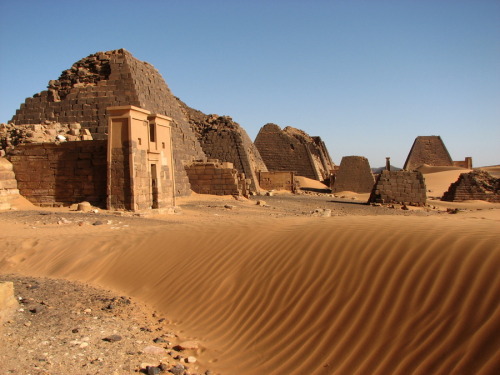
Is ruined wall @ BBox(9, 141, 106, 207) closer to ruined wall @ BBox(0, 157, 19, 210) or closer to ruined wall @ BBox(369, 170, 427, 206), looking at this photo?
ruined wall @ BBox(0, 157, 19, 210)

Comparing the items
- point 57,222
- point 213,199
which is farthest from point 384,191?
point 57,222

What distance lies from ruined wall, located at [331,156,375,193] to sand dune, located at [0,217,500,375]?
24003 millimetres

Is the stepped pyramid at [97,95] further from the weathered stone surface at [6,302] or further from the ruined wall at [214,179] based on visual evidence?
the weathered stone surface at [6,302]

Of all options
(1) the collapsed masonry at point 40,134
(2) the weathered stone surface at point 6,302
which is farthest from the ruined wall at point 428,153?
(2) the weathered stone surface at point 6,302

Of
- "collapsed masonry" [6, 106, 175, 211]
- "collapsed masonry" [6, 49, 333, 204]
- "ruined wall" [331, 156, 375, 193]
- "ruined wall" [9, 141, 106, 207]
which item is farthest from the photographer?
"ruined wall" [331, 156, 375, 193]

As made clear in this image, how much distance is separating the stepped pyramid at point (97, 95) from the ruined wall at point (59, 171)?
153 inches

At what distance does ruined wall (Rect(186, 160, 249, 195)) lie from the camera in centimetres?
1941

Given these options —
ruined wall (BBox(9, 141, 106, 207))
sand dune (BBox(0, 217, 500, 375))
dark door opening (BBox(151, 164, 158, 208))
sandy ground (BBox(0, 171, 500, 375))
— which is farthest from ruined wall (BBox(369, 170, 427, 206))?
sand dune (BBox(0, 217, 500, 375))

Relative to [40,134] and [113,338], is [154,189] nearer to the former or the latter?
[40,134]

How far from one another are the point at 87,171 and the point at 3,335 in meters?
9.78

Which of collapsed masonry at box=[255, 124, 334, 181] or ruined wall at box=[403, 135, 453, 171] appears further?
ruined wall at box=[403, 135, 453, 171]

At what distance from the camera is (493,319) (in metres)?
3.05

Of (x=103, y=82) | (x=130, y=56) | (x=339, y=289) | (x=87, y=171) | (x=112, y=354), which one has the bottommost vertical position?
(x=112, y=354)

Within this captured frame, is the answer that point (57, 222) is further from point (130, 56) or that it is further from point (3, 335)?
point (130, 56)
